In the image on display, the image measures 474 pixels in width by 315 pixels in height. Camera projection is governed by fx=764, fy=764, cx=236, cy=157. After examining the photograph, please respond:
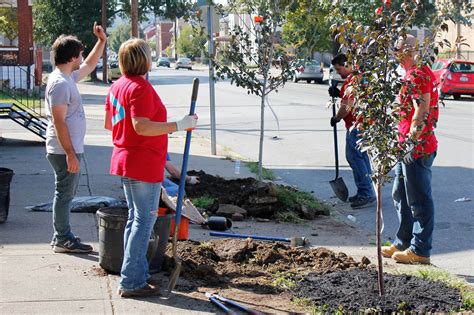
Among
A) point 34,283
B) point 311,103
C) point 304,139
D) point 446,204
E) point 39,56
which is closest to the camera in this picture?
point 34,283

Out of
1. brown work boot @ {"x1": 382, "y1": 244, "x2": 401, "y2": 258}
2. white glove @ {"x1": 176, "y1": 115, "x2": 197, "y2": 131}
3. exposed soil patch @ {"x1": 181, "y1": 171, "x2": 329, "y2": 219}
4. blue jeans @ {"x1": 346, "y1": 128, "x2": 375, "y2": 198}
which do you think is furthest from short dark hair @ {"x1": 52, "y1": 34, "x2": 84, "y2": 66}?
blue jeans @ {"x1": 346, "y1": 128, "x2": 375, "y2": 198}

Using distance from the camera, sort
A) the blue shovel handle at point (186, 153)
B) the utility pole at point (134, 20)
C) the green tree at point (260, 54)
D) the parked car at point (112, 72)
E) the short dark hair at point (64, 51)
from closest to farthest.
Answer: the blue shovel handle at point (186, 153) → the short dark hair at point (64, 51) → the green tree at point (260, 54) → the utility pole at point (134, 20) → the parked car at point (112, 72)

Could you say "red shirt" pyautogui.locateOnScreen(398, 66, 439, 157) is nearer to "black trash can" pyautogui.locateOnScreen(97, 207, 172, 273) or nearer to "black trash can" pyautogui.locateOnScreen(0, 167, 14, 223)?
"black trash can" pyautogui.locateOnScreen(97, 207, 172, 273)

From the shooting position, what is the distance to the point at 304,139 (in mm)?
17422

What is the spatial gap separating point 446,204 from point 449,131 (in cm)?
887

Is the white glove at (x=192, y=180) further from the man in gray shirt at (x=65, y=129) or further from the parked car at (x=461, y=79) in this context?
the parked car at (x=461, y=79)

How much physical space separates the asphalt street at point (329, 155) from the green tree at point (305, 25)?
7.26ft

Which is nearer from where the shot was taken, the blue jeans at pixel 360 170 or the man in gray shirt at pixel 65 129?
the man in gray shirt at pixel 65 129

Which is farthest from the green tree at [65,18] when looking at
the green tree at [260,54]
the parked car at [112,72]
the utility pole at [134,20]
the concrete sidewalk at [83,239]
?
the green tree at [260,54]

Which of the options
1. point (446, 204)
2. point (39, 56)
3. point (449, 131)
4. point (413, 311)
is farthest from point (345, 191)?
point (39, 56)

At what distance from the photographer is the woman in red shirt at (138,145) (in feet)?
17.2

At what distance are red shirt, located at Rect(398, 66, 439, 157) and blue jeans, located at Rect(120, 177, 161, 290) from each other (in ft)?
6.12

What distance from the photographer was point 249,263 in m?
6.63

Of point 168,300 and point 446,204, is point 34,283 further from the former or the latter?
point 446,204
